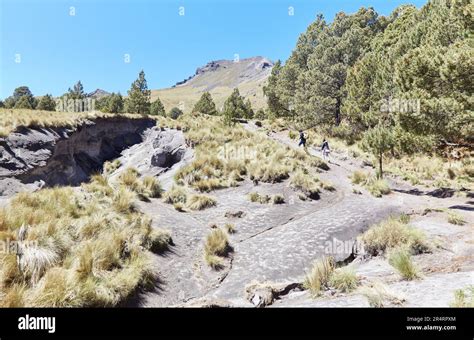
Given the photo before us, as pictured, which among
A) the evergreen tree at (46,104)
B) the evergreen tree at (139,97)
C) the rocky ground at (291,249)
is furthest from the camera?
the evergreen tree at (46,104)

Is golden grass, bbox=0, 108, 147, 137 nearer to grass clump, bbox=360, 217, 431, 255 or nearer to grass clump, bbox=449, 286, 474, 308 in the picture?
grass clump, bbox=360, 217, 431, 255

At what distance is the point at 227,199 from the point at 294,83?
33397 millimetres

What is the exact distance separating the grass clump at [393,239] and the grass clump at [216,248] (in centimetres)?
442

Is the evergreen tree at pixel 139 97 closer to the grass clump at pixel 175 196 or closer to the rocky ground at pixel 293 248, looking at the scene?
the rocky ground at pixel 293 248

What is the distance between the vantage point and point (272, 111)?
52.1 meters

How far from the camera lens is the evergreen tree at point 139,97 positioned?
48656mm

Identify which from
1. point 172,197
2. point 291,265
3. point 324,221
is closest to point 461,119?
point 324,221

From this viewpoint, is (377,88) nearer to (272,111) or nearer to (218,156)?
(218,156)

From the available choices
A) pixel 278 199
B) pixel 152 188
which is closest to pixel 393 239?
pixel 278 199

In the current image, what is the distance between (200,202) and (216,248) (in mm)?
4876

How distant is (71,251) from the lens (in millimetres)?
6945

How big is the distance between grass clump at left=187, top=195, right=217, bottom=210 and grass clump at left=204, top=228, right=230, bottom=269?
3734 millimetres

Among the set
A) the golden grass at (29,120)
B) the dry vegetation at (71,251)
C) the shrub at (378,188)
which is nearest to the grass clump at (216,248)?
the dry vegetation at (71,251)

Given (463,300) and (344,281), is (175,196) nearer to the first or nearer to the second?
(344,281)
